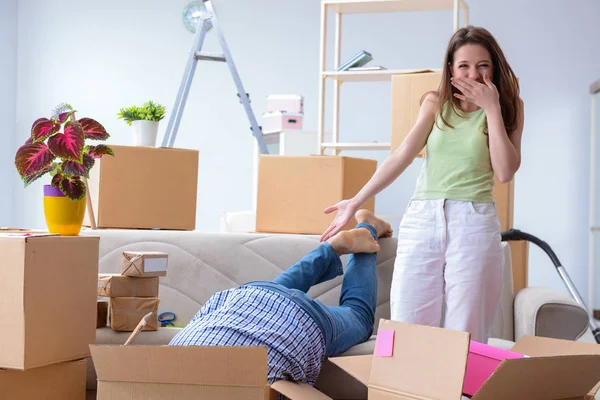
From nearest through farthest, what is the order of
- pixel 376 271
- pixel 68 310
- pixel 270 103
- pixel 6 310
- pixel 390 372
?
1. pixel 390 372
2. pixel 6 310
3. pixel 68 310
4. pixel 376 271
5. pixel 270 103

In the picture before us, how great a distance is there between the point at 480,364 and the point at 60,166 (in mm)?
1182

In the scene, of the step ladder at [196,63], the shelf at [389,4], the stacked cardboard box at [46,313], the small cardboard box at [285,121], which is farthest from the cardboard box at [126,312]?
the small cardboard box at [285,121]

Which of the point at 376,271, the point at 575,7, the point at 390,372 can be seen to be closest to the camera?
the point at 390,372

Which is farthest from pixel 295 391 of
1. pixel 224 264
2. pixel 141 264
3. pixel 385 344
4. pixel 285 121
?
pixel 285 121

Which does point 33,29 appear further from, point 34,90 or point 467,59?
point 467,59

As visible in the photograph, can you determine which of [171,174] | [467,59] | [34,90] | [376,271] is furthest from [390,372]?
[34,90]

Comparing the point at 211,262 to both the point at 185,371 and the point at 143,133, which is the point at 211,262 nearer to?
the point at 143,133

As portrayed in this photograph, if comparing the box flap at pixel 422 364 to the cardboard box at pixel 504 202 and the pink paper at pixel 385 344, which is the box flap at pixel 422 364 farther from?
the cardboard box at pixel 504 202

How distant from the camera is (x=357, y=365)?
1408mm

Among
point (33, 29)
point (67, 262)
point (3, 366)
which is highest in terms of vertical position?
point (33, 29)

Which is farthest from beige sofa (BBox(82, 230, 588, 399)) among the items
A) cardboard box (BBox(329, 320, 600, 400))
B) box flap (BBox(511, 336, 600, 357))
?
cardboard box (BBox(329, 320, 600, 400))

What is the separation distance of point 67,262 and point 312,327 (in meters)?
0.62

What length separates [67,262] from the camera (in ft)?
5.96

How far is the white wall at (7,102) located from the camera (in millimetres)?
5906
